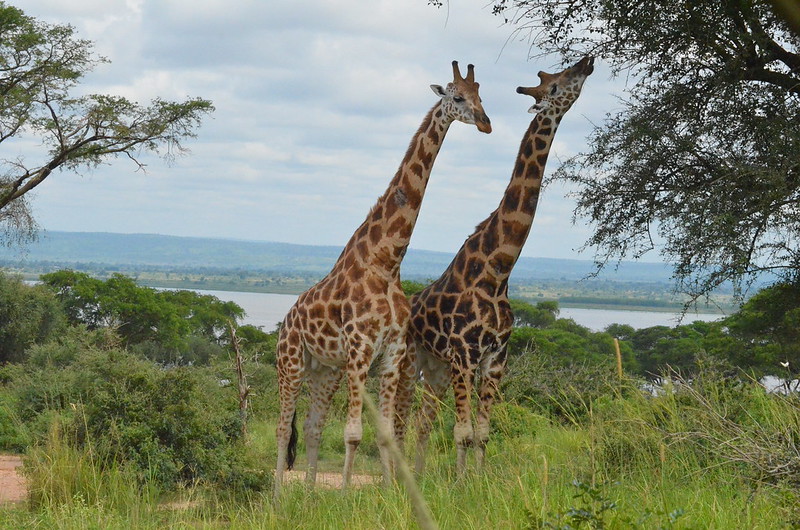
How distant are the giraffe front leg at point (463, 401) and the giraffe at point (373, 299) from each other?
414 mm

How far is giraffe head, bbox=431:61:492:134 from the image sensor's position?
6344 millimetres

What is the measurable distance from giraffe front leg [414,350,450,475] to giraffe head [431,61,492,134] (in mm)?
1781

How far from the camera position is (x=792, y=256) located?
36.9 feet

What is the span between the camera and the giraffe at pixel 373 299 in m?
6.30

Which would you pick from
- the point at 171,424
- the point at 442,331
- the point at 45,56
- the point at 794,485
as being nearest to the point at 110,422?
the point at 171,424

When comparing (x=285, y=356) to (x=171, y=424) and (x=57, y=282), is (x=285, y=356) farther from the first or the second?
(x=57, y=282)

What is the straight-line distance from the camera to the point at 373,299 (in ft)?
20.7

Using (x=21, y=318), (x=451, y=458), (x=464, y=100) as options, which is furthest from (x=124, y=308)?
(x=464, y=100)

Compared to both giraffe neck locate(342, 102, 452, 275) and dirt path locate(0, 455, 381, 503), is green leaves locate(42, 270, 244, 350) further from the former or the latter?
giraffe neck locate(342, 102, 452, 275)

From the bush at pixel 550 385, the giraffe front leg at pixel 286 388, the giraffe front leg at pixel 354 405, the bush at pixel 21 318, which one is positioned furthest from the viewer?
the bush at pixel 21 318

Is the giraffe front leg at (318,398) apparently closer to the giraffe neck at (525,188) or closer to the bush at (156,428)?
the bush at (156,428)

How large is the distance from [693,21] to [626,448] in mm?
4822

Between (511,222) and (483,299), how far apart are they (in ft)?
2.01

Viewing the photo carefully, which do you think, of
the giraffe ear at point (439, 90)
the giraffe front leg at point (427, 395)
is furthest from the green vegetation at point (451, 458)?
the giraffe ear at point (439, 90)
